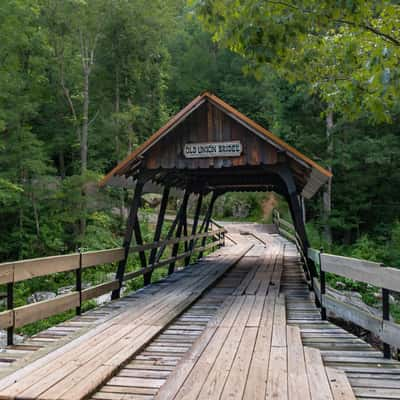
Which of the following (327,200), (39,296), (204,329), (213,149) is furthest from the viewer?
(327,200)

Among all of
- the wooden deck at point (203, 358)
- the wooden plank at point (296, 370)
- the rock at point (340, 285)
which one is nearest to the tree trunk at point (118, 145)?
the rock at point (340, 285)

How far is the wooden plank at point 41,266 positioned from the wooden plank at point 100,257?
0.72 feet

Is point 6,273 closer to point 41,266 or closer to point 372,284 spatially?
point 41,266

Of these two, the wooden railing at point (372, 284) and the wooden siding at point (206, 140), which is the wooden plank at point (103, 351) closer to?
the wooden railing at point (372, 284)

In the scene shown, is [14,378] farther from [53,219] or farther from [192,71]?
[192,71]

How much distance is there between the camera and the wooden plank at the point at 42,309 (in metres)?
4.41

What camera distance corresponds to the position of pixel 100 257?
6430 mm

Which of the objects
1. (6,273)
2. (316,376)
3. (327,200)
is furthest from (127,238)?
(327,200)

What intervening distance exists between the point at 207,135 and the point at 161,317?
12.1 feet

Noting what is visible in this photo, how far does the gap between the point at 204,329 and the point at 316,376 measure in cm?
187

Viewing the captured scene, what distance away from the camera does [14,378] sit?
3238 millimetres

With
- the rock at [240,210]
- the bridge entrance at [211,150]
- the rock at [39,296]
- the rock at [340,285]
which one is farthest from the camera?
the rock at [240,210]

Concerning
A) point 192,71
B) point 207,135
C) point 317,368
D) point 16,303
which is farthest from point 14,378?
point 192,71

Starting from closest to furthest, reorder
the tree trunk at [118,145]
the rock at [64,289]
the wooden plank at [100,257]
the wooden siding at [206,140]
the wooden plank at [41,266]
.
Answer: the wooden plank at [41,266] < the wooden plank at [100,257] < the wooden siding at [206,140] < the rock at [64,289] < the tree trunk at [118,145]
